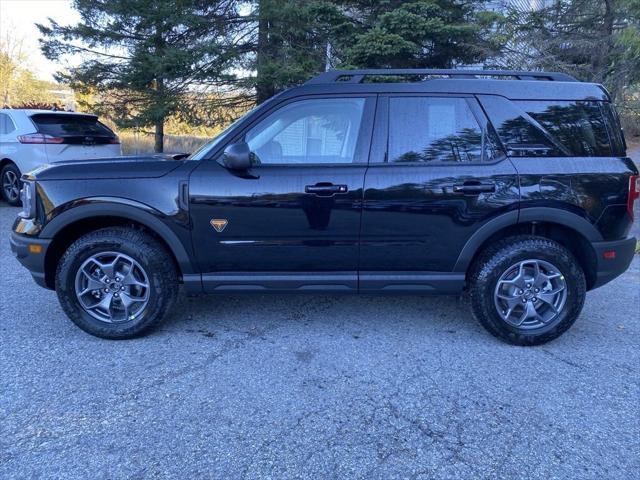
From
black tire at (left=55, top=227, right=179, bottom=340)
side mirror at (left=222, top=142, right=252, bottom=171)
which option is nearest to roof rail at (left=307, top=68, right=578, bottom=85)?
side mirror at (left=222, top=142, right=252, bottom=171)

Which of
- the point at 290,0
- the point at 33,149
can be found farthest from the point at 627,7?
the point at 33,149

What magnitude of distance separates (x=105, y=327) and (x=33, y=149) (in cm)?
623

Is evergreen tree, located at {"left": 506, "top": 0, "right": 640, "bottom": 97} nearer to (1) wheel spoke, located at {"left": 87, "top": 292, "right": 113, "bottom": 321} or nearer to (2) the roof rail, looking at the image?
(2) the roof rail

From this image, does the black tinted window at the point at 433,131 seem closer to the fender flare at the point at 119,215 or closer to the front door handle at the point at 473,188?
the front door handle at the point at 473,188

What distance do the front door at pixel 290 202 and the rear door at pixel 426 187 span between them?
125mm

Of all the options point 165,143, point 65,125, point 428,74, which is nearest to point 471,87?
point 428,74

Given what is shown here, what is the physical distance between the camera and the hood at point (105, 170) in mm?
3570

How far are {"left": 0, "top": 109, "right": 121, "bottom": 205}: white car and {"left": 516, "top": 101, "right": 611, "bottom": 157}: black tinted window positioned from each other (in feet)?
23.9

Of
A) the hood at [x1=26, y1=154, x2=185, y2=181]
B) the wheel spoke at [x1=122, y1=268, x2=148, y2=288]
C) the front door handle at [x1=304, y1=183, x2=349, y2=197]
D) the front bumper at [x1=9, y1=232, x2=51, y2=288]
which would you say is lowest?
the wheel spoke at [x1=122, y1=268, x2=148, y2=288]

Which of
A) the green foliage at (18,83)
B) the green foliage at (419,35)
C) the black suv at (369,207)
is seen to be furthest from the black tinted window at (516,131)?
the green foliage at (18,83)

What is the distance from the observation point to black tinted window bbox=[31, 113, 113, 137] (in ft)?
28.3

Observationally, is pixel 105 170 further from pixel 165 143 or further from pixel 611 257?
pixel 165 143

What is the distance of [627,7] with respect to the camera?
7.15 metres

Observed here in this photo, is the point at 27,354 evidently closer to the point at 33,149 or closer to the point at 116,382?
the point at 116,382
